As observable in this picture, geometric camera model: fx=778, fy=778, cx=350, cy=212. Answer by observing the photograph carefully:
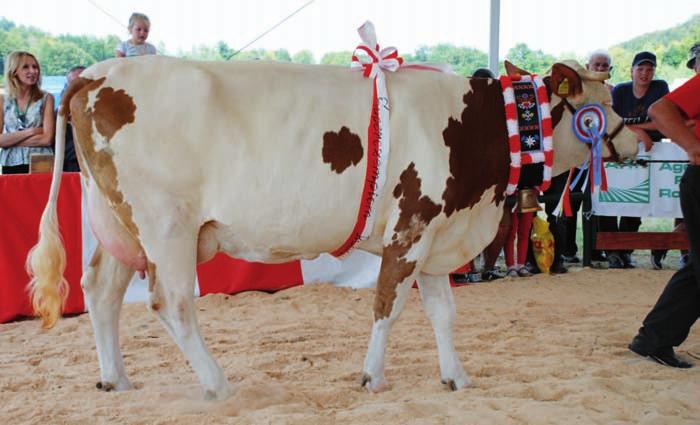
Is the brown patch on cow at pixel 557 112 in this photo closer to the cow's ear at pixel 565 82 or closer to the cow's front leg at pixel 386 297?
the cow's ear at pixel 565 82

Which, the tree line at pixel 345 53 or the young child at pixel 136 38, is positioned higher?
the tree line at pixel 345 53

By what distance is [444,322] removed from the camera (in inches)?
156

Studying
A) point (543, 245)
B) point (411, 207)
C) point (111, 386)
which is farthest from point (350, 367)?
point (543, 245)

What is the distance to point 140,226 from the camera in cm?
354

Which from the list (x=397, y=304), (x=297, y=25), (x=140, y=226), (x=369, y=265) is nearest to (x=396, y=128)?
(x=397, y=304)

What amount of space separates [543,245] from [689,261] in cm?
304

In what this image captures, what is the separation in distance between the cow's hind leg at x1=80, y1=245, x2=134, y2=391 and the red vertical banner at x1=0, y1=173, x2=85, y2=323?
6.46ft

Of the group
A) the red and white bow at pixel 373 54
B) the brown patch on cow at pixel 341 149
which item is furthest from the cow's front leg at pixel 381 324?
the red and white bow at pixel 373 54

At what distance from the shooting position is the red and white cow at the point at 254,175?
138 inches

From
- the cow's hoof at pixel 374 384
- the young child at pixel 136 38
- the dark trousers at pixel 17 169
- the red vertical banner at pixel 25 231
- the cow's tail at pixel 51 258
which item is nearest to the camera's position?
the cow's tail at pixel 51 258

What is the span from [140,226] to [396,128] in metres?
1.26

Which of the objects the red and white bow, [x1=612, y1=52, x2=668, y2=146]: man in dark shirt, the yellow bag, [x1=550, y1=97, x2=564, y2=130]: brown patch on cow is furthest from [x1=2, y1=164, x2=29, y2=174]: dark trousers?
[x1=612, y1=52, x2=668, y2=146]: man in dark shirt

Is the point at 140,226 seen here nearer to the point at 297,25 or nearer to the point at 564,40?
the point at 297,25

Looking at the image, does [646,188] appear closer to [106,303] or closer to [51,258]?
[106,303]
